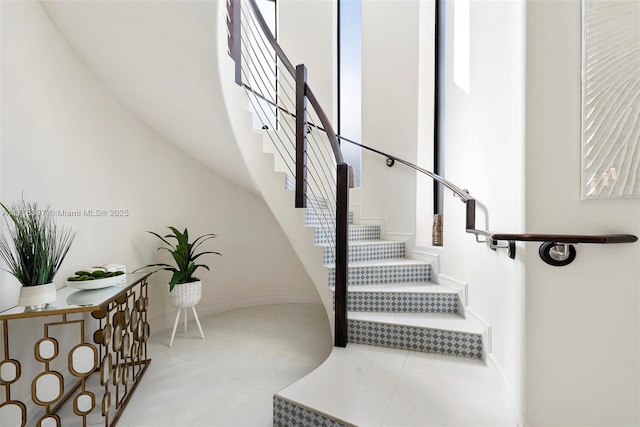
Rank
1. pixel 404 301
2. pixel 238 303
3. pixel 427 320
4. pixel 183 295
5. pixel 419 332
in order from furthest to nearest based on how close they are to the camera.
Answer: pixel 238 303
pixel 183 295
pixel 404 301
pixel 427 320
pixel 419 332

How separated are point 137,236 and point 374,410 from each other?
231 centimetres

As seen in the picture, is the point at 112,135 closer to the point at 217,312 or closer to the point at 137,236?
the point at 137,236

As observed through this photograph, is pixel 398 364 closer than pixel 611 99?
No

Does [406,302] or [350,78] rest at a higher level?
[350,78]

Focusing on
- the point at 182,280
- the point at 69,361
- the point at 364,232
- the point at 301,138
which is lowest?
the point at 69,361

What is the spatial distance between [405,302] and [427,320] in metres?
0.21

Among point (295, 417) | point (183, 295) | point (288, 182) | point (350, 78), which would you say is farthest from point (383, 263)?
point (350, 78)

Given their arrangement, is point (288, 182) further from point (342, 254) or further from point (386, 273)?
point (386, 273)

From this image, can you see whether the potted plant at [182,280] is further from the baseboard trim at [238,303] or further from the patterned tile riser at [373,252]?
the patterned tile riser at [373,252]

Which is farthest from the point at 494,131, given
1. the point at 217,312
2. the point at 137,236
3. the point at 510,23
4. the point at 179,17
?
the point at 217,312

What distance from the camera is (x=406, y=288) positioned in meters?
2.18

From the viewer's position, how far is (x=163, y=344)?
92.6 inches

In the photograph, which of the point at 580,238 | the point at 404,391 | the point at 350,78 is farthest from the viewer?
the point at 350,78

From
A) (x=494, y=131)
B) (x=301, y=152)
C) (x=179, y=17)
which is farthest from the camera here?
(x=301, y=152)
